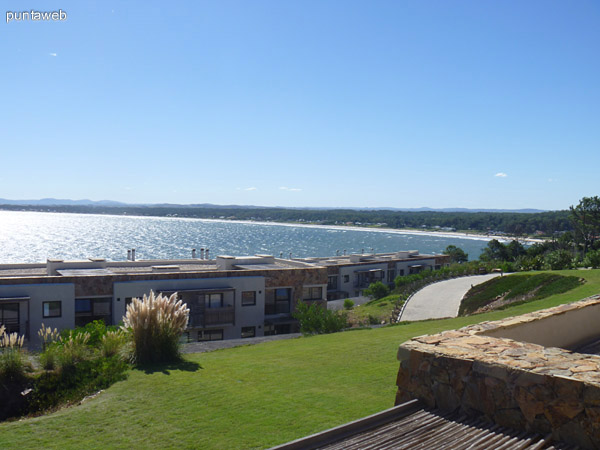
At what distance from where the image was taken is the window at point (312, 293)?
108ft

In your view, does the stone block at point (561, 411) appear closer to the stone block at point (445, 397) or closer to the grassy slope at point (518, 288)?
the stone block at point (445, 397)

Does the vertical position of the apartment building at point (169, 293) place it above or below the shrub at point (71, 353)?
below

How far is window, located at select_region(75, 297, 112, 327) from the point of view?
2622cm

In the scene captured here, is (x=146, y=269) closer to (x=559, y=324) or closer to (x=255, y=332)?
(x=255, y=332)

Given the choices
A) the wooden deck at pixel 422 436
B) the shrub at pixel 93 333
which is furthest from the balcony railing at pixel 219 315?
the wooden deck at pixel 422 436

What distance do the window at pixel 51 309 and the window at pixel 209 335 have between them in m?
7.33

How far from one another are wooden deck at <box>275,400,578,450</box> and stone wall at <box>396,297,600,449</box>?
0.14 m

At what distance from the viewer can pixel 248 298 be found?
99.0 feet

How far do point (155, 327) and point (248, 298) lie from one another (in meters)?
18.0

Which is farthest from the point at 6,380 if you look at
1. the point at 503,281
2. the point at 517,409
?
the point at 503,281

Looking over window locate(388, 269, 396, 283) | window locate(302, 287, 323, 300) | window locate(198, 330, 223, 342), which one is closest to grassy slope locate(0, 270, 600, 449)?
A: window locate(198, 330, 223, 342)

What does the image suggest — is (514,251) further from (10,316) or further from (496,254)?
(10,316)

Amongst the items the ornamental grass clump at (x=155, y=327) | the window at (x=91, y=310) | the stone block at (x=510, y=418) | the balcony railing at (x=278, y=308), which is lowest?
the balcony railing at (x=278, y=308)

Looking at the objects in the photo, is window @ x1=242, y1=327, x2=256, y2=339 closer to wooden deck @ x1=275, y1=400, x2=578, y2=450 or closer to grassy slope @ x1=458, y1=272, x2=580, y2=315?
grassy slope @ x1=458, y1=272, x2=580, y2=315
